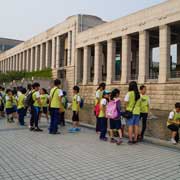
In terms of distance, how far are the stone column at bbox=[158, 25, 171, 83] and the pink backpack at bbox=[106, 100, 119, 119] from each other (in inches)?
807

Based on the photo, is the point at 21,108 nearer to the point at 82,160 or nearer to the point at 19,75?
the point at 82,160

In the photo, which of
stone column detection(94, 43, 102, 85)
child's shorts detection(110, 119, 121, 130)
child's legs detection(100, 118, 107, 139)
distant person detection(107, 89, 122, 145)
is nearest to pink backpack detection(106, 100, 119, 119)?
distant person detection(107, 89, 122, 145)

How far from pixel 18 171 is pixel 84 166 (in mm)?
1357

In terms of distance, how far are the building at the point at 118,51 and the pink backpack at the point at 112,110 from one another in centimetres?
1926

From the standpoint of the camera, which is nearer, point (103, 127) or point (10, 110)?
point (103, 127)

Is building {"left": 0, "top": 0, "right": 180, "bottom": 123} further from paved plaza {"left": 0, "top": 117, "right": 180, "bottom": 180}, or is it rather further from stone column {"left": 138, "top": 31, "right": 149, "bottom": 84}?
paved plaza {"left": 0, "top": 117, "right": 180, "bottom": 180}

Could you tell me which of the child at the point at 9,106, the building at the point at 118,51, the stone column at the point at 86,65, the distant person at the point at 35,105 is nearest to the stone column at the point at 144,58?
the building at the point at 118,51

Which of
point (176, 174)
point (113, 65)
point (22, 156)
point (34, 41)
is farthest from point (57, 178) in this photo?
point (34, 41)

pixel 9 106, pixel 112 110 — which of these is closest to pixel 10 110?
pixel 9 106

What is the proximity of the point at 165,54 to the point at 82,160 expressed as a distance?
23.8 m

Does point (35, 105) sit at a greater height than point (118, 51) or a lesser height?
lesser

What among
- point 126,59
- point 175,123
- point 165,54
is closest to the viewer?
point 175,123

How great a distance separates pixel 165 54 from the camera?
27.9 meters

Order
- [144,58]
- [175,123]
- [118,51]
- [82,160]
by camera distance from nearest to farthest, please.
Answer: [82,160]
[175,123]
[144,58]
[118,51]
